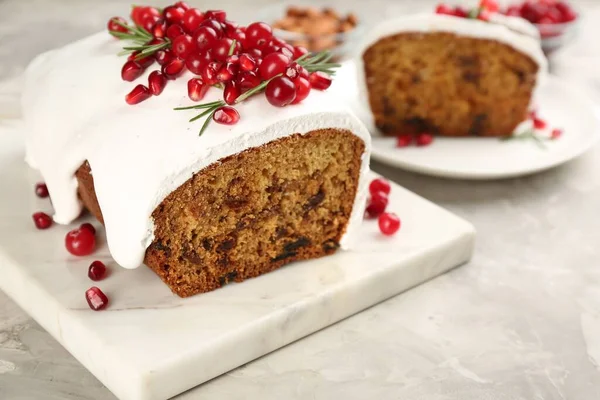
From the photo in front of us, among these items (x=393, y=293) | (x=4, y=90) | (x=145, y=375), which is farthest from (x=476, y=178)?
(x=4, y=90)

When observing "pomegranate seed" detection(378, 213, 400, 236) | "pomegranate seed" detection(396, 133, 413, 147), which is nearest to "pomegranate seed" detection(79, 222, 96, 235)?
"pomegranate seed" detection(378, 213, 400, 236)

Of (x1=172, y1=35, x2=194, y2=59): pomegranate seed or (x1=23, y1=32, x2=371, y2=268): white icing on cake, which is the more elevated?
(x1=172, y1=35, x2=194, y2=59): pomegranate seed

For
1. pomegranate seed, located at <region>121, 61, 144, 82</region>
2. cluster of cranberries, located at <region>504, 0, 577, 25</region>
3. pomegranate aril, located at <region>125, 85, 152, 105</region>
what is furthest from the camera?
cluster of cranberries, located at <region>504, 0, 577, 25</region>

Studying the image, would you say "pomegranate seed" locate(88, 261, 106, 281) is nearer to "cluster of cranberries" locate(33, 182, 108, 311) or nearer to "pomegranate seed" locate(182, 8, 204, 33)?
"cluster of cranberries" locate(33, 182, 108, 311)

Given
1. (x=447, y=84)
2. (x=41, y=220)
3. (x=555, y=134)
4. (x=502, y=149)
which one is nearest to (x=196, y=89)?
(x=41, y=220)

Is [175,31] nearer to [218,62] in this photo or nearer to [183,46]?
[183,46]

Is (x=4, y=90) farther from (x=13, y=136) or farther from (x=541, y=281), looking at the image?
(x=541, y=281)

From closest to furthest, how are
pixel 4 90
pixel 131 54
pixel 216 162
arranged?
pixel 216 162, pixel 131 54, pixel 4 90
